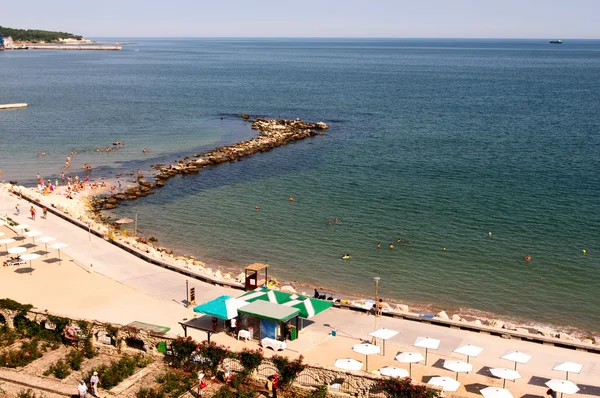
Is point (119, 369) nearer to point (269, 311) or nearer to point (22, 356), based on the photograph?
point (22, 356)

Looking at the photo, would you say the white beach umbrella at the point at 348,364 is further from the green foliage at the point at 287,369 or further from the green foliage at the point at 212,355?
the green foliage at the point at 212,355

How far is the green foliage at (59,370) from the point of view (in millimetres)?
25031

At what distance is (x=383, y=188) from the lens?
6141 cm

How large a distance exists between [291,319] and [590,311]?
19008mm

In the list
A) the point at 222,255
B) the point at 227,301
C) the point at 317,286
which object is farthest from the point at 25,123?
the point at 227,301

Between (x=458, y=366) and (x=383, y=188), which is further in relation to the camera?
(x=383, y=188)

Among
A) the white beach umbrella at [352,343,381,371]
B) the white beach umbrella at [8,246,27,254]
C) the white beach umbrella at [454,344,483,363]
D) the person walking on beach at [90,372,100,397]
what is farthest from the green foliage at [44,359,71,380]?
the white beach umbrella at [454,344,483,363]

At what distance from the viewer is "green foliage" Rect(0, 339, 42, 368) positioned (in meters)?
25.8

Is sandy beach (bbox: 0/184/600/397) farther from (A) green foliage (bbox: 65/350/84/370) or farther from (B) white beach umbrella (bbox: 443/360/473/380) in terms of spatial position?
(A) green foliage (bbox: 65/350/84/370)

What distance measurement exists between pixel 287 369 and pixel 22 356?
1151 cm

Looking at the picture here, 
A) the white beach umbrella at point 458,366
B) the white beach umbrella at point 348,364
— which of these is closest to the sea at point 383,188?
the white beach umbrella at point 458,366

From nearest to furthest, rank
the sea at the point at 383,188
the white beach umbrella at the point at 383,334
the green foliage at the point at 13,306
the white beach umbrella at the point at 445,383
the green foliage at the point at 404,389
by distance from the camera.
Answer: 1. the green foliage at the point at 404,389
2. the white beach umbrella at the point at 445,383
3. the white beach umbrella at the point at 383,334
4. the green foliage at the point at 13,306
5. the sea at the point at 383,188

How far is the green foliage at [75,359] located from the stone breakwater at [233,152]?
103ft


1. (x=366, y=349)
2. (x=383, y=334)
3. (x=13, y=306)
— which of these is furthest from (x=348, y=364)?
(x=13, y=306)
